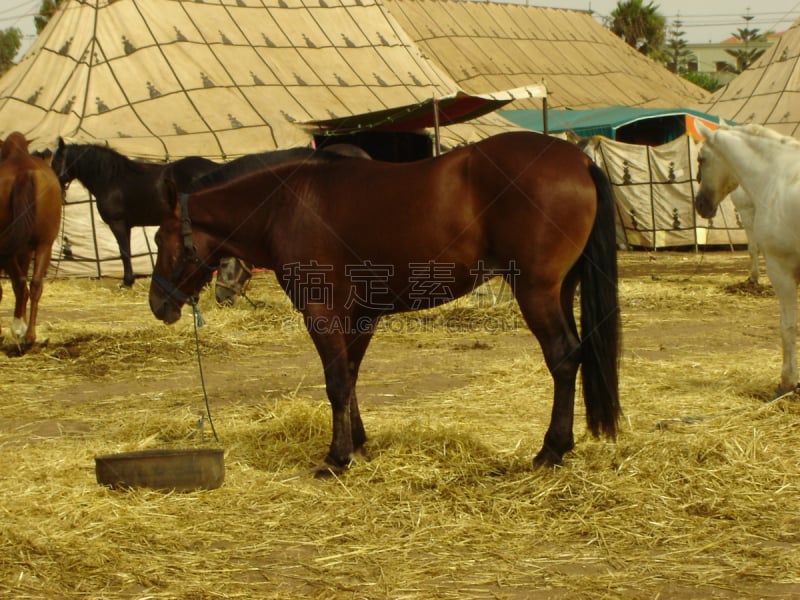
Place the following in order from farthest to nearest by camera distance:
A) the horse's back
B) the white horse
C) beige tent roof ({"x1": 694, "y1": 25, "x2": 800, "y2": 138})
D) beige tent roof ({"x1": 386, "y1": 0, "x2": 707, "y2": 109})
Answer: beige tent roof ({"x1": 386, "y1": 0, "x2": 707, "y2": 109})
beige tent roof ({"x1": 694, "y1": 25, "x2": 800, "y2": 138})
the white horse
the horse's back

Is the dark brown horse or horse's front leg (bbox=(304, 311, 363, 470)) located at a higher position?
the dark brown horse

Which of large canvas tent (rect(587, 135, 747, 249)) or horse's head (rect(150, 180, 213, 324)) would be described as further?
large canvas tent (rect(587, 135, 747, 249))

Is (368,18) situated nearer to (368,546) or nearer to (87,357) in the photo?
(87,357)

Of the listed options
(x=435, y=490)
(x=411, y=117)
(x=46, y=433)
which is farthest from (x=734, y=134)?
(x=411, y=117)

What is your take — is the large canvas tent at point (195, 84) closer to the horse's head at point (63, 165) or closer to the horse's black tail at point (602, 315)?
the horse's head at point (63, 165)

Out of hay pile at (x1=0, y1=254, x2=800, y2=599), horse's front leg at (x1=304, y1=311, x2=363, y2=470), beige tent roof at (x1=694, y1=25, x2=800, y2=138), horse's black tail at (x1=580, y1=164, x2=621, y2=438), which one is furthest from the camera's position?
beige tent roof at (x1=694, y1=25, x2=800, y2=138)

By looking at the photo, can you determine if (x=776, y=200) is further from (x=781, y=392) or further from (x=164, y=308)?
(x=164, y=308)

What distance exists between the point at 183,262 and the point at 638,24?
4680cm

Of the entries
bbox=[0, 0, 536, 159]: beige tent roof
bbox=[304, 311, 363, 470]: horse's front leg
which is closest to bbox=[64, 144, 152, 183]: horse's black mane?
bbox=[0, 0, 536, 159]: beige tent roof

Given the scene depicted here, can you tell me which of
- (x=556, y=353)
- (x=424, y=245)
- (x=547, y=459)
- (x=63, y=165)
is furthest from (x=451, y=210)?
(x=63, y=165)

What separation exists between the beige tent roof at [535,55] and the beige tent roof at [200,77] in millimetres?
7643

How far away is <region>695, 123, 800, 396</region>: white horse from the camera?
5891 mm

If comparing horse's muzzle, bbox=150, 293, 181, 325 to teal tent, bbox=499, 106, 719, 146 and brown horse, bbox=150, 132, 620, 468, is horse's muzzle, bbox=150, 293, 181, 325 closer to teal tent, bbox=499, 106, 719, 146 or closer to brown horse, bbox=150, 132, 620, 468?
Result: brown horse, bbox=150, 132, 620, 468

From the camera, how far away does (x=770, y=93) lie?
75.3 ft
